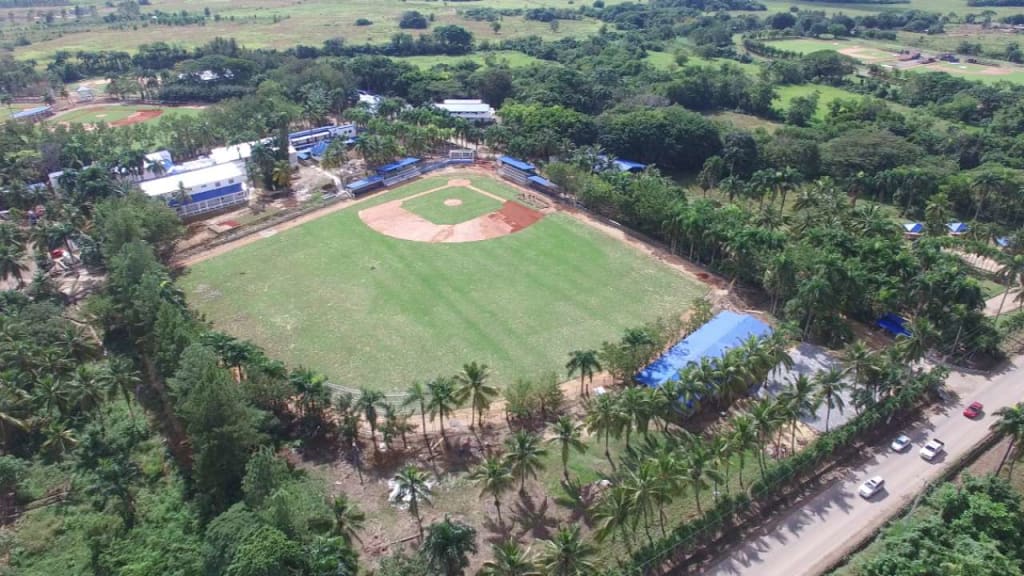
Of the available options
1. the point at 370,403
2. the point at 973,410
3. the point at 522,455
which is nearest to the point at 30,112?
the point at 370,403

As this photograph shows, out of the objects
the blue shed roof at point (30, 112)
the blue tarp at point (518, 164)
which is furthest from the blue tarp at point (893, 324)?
the blue shed roof at point (30, 112)

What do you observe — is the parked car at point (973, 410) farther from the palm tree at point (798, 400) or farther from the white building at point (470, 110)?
the white building at point (470, 110)

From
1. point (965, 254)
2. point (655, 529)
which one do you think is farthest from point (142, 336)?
point (965, 254)

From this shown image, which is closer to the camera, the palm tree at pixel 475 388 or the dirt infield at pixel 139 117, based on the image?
the palm tree at pixel 475 388

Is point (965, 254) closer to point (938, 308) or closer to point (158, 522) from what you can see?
point (938, 308)

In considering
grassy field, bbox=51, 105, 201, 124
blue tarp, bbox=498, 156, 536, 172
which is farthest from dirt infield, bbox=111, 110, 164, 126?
blue tarp, bbox=498, 156, 536, 172

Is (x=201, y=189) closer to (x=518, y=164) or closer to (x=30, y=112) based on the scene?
(x=518, y=164)
